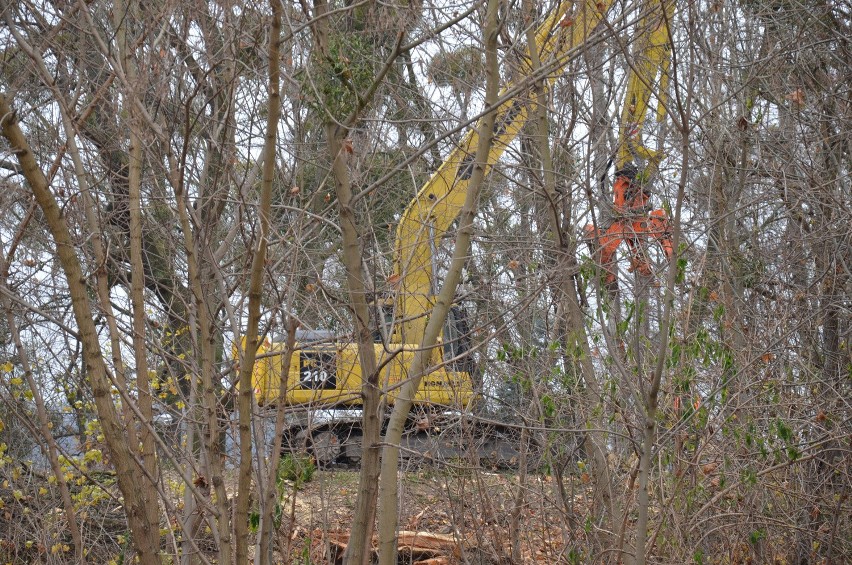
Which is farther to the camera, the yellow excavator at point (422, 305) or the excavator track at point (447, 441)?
the excavator track at point (447, 441)

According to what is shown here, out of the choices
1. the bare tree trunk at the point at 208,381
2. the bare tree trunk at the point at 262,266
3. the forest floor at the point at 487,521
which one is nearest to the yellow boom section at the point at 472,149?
the forest floor at the point at 487,521

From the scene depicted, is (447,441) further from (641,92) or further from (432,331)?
(641,92)

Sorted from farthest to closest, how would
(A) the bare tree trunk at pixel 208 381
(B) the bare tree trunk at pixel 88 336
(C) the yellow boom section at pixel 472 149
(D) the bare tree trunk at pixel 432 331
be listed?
(C) the yellow boom section at pixel 472 149
(D) the bare tree trunk at pixel 432 331
(A) the bare tree trunk at pixel 208 381
(B) the bare tree trunk at pixel 88 336

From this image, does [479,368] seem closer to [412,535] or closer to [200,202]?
[412,535]

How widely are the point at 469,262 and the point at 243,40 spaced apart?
2.66 m

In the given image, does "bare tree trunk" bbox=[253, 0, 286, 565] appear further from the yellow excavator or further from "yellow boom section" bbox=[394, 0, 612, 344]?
"yellow boom section" bbox=[394, 0, 612, 344]

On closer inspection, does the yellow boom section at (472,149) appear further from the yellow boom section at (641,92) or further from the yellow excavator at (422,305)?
the yellow boom section at (641,92)

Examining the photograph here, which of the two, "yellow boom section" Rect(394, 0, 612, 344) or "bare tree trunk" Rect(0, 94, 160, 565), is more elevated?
"yellow boom section" Rect(394, 0, 612, 344)

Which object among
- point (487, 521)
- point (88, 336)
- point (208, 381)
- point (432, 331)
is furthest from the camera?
point (487, 521)

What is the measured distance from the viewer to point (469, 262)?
6.28 metres

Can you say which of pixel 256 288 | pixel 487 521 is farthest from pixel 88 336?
pixel 487 521

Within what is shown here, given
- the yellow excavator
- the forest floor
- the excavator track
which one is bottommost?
the forest floor

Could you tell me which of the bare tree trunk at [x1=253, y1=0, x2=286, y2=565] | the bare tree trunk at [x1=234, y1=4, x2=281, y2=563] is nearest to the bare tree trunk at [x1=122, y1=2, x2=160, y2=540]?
the bare tree trunk at [x1=253, y1=0, x2=286, y2=565]

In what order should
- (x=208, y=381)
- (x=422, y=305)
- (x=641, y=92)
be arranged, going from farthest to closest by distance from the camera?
(x=641, y=92), (x=422, y=305), (x=208, y=381)
